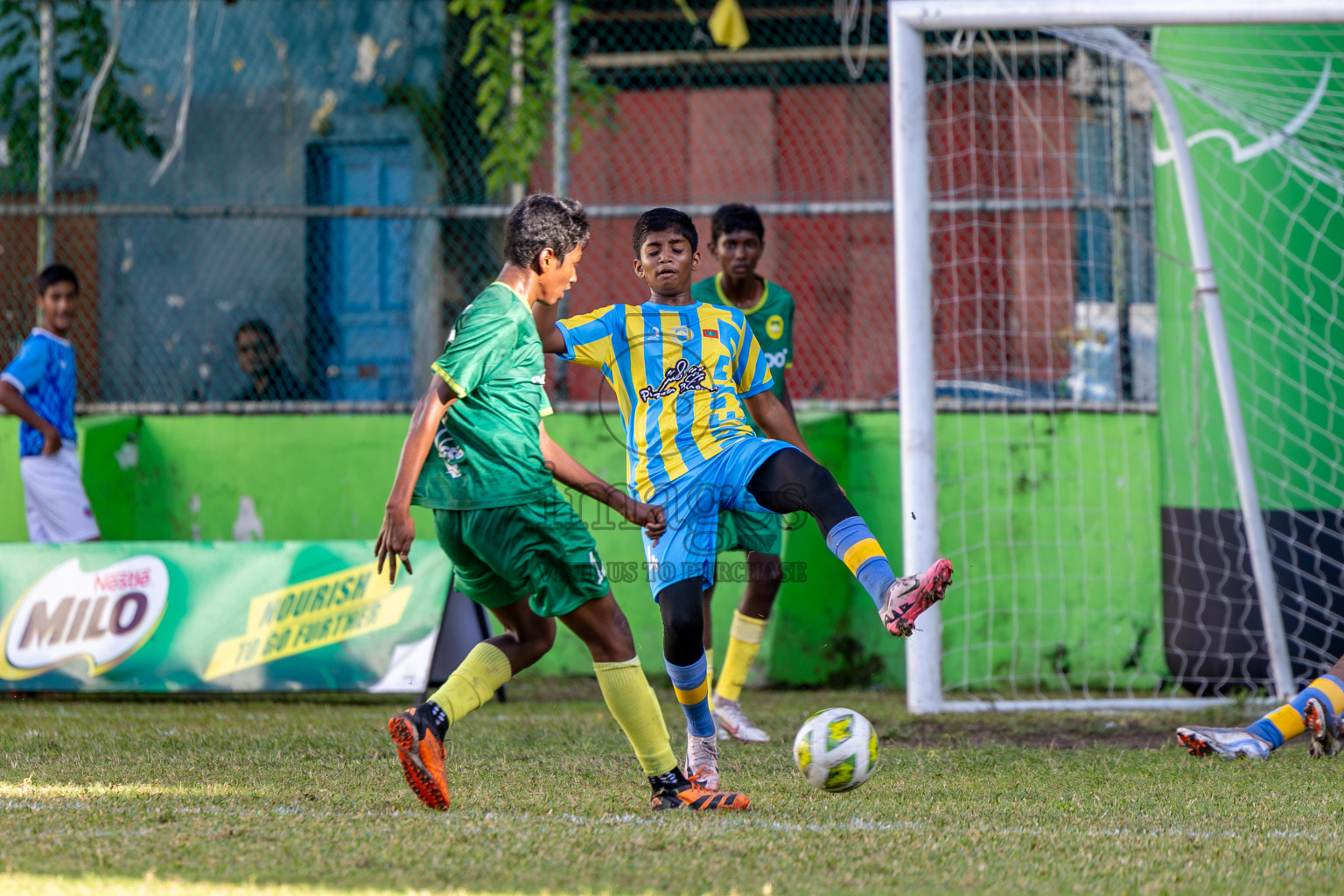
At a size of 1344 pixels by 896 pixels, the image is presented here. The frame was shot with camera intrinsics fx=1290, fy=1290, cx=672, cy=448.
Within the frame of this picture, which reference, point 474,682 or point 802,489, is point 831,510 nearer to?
point 802,489

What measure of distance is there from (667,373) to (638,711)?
1028 millimetres

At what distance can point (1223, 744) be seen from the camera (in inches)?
168

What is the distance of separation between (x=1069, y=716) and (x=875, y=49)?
5932 millimetres

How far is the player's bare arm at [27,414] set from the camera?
22.1 feet

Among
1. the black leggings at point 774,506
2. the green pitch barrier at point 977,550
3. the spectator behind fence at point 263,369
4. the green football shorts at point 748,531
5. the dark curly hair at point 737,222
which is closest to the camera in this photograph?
the black leggings at point 774,506

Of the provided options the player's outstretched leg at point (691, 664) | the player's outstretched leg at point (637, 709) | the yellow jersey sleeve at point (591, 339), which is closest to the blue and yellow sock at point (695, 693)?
the player's outstretched leg at point (691, 664)

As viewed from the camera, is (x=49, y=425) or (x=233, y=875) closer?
(x=233, y=875)

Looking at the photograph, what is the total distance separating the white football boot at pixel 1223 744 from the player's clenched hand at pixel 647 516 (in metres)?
2.01

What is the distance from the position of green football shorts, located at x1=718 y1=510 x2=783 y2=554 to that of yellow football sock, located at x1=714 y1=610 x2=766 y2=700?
356 mm

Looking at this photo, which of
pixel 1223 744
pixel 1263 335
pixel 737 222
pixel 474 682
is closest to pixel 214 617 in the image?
pixel 474 682

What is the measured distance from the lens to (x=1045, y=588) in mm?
6980

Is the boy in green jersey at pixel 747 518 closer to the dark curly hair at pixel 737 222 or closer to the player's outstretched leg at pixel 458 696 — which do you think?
the dark curly hair at pixel 737 222

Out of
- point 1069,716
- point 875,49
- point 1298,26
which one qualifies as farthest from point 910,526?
point 875,49

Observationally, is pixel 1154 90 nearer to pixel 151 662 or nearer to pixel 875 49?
pixel 875 49
